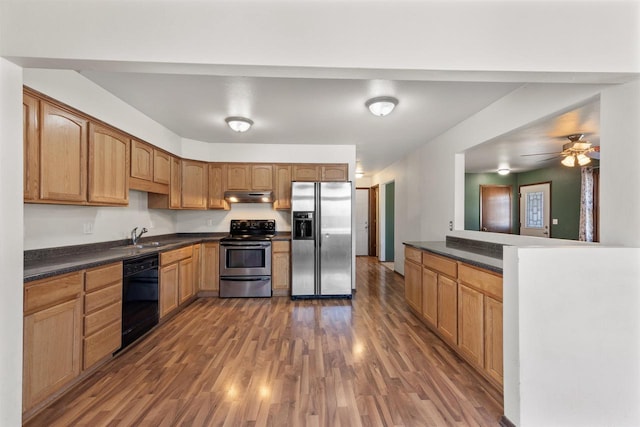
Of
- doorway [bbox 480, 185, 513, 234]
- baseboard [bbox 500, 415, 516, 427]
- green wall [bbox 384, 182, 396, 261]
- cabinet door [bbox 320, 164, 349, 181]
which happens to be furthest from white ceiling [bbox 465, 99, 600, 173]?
baseboard [bbox 500, 415, 516, 427]

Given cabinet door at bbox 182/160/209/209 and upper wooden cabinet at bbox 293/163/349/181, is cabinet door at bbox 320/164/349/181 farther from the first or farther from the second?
cabinet door at bbox 182/160/209/209

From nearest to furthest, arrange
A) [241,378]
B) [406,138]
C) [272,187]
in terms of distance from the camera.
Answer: [241,378] → [406,138] → [272,187]

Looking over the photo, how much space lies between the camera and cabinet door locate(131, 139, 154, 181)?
3.02m

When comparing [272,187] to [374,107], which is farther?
[272,187]

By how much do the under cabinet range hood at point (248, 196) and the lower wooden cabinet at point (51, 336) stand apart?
2547mm

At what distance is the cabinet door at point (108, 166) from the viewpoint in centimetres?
242

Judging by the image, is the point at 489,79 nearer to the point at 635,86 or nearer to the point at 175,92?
the point at 635,86

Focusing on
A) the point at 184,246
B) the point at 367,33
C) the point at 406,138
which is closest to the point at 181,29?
the point at 367,33

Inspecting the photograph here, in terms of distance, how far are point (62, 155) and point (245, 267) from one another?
8.14 ft

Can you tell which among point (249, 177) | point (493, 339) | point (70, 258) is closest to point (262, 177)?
point (249, 177)

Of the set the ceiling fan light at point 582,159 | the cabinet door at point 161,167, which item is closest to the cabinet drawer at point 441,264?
the ceiling fan light at point 582,159

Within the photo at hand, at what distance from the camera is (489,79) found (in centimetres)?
158

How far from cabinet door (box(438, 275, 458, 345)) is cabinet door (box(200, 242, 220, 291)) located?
304 centimetres

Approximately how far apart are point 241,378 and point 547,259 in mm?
2173
